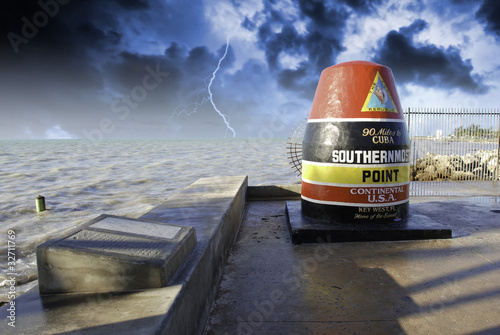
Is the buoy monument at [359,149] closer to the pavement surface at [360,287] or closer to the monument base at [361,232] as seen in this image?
the monument base at [361,232]

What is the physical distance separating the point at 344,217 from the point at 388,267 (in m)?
1.04

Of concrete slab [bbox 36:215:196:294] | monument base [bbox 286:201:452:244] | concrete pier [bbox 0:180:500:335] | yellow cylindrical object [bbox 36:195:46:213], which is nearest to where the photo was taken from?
concrete pier [bbox 0:180:500:335]

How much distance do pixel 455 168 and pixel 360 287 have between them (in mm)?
15409

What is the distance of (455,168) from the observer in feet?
52.2

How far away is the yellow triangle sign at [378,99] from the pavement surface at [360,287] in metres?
1.74

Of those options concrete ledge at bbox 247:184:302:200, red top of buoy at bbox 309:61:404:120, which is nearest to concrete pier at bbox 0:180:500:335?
red top of buoy at bbox 309:61:404:120

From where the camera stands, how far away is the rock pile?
15328mm

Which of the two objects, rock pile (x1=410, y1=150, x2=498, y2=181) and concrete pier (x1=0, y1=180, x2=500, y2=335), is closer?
concrete pier (x1=0, y1=180, x2=500, y2=335)

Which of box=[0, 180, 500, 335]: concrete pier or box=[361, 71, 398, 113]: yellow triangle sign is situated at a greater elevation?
box=[361, 71, 398, 113]: yellow triangle sign

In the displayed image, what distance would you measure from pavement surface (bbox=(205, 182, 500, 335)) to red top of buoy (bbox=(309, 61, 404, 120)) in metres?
1.71

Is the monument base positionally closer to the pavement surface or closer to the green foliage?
the pavement surface

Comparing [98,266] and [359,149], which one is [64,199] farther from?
[98,266]

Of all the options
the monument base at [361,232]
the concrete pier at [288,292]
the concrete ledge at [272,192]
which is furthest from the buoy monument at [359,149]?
the concrete ledge at [272,192]

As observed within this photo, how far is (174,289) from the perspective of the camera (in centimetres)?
209
